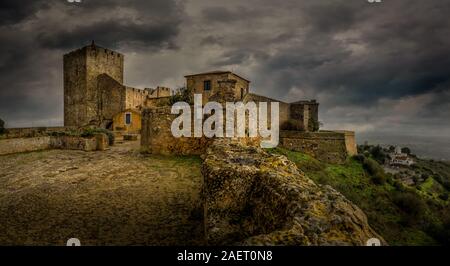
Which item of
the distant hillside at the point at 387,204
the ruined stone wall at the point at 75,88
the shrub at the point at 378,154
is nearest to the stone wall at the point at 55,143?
the distant hillside at the point at 387,204

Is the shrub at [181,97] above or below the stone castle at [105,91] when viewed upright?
below

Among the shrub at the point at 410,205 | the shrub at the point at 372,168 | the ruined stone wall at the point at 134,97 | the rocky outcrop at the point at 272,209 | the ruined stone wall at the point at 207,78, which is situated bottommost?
the shrub at the point at 410,205

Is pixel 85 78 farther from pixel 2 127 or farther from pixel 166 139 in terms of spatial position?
pixel 166 139

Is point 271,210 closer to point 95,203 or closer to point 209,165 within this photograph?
point 209,165

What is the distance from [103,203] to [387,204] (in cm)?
1884

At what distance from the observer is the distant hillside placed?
14.1 meters

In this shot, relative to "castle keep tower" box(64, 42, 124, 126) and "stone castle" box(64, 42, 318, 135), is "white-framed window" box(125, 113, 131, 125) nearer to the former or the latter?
"stone castle" box(64, 42, 318, 135)

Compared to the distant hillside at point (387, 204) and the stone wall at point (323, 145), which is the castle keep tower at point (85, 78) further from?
the distant hillside at point (387, 204)

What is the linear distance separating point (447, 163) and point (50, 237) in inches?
3350

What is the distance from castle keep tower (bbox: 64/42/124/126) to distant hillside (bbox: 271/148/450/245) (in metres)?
28.1

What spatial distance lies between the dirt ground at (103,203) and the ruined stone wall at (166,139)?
1.10 metres

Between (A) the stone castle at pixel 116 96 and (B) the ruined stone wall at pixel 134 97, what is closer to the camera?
(A) the stone castle at pixel 116 96

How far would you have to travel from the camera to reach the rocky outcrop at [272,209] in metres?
2.15
